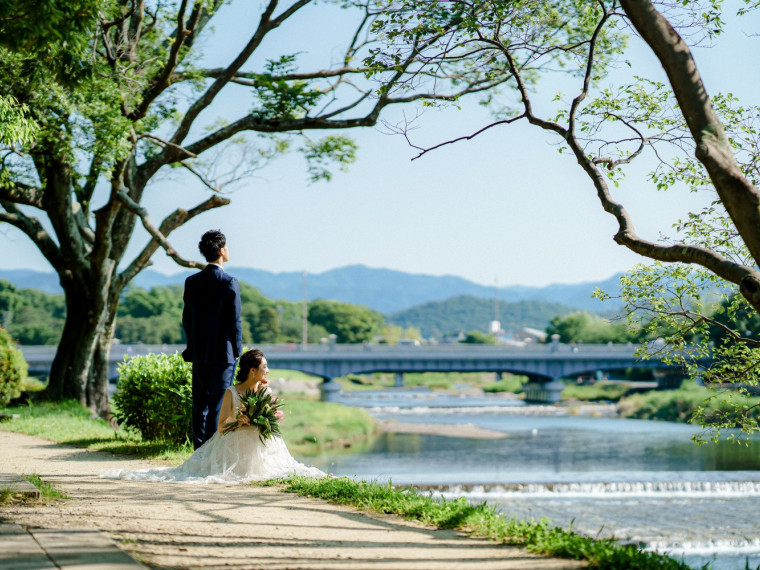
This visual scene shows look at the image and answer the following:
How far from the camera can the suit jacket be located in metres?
7.41

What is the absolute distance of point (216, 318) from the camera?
7410 mm

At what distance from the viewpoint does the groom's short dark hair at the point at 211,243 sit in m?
7.40

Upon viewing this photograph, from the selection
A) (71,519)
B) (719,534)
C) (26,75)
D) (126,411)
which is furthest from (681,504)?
(71,519)

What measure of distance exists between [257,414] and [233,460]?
431mm

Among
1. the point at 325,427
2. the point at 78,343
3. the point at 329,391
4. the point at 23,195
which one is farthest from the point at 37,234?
the point at 329,391

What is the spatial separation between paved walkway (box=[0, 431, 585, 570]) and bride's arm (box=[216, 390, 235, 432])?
2.32 ft

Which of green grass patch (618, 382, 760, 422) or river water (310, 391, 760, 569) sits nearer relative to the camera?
river water (310, 391, 760, 569)

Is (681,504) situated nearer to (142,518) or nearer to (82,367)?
(82,367)

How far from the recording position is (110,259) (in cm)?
1499

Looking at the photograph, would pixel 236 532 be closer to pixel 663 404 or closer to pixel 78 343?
pixel 78 343

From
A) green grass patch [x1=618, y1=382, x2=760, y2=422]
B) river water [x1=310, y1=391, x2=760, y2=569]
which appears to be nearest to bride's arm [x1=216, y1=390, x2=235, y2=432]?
river water [x1=310, y1=391, x2=760, y2=569]

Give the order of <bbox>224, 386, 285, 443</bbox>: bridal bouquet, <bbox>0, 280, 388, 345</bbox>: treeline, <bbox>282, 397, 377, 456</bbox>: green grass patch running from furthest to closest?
<bbox>0, 280, 388, 345</bbox>: treeline
<bbox>282, 397, 377, 456</bbox>: green grass patch
<bbox>224, 386, 285, 443</bbox>: bridal bouquet

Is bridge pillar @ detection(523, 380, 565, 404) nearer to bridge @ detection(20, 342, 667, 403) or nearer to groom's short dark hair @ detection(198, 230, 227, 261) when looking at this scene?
bridge @ detection(20, 342, 667, 403)

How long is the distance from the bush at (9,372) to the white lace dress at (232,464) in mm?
10043
